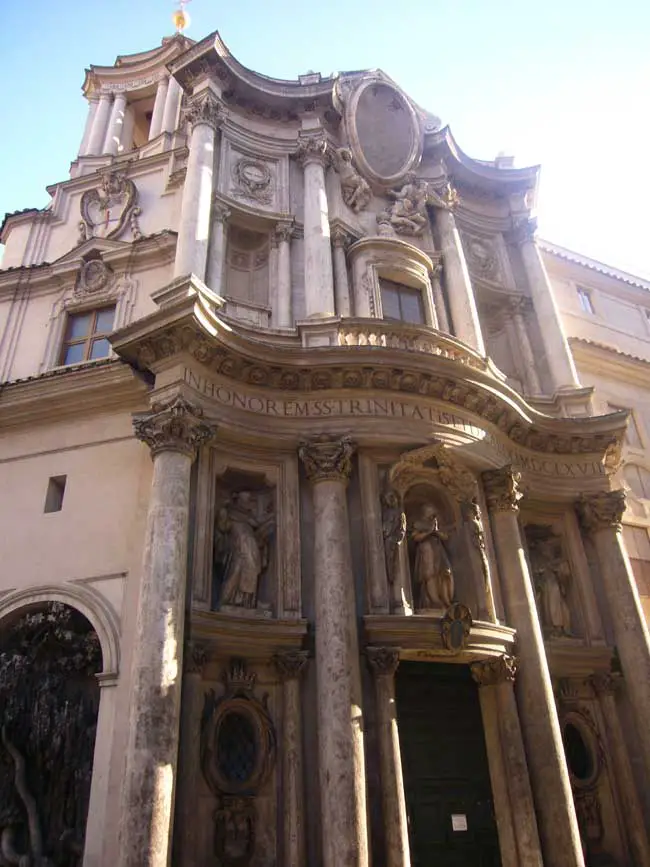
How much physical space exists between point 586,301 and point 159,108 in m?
14.1

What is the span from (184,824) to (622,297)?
65.8ft

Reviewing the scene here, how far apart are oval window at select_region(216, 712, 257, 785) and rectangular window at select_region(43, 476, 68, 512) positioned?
192 inches

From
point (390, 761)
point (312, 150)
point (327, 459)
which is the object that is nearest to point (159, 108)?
point (312, 150)

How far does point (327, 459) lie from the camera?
11.5 metres

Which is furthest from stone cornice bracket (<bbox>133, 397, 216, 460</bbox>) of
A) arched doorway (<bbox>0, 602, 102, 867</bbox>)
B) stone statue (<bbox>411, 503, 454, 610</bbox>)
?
stone statue (<bbox>411, 503, 454, 610</bbox>)

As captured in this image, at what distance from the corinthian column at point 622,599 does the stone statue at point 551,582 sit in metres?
0.78

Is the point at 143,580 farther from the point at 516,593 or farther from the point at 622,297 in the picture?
the point at 622,297

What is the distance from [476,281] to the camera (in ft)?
58.0

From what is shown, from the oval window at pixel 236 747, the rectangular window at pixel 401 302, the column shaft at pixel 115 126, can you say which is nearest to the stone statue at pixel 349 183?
the rectangular window at pixel 401 302

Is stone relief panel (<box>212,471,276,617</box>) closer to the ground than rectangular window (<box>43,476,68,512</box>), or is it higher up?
closer to the ground

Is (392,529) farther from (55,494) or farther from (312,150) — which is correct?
(312,150)

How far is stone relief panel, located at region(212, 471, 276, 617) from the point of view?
10.6m

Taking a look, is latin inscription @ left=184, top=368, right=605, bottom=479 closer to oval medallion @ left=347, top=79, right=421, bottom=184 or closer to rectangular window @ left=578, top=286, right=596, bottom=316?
oval medallion @ left=347, top=79, right=421, bottom=184

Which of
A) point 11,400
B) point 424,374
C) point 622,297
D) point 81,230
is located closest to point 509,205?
point 622,297
